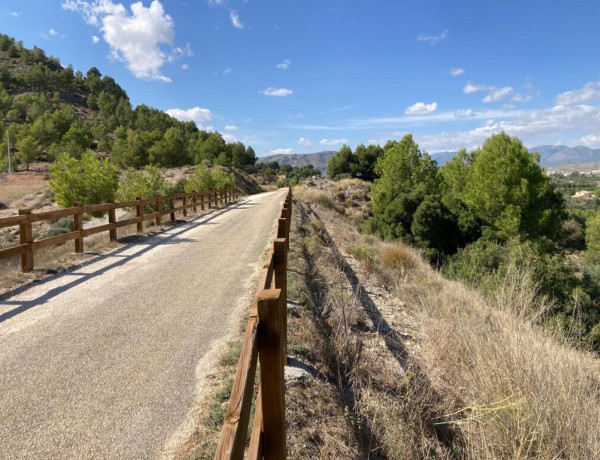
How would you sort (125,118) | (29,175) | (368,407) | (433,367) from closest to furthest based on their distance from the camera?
(368,407), (433,367), (29,175), (125,118)

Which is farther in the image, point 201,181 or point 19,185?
point 19,185

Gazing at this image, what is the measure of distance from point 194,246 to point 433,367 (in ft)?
24.1

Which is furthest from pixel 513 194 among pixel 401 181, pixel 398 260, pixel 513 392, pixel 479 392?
pixel 513 392

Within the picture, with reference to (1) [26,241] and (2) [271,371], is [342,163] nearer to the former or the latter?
(1) [26,241]

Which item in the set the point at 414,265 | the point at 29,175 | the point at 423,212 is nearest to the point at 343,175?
the point at 423,212

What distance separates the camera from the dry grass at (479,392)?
116 inches

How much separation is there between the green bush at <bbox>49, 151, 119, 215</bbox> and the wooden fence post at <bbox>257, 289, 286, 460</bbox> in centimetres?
1849

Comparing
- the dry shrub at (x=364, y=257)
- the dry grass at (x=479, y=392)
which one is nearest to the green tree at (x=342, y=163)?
the dry shrub at (x=364, y=257)

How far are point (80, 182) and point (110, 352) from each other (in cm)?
1633

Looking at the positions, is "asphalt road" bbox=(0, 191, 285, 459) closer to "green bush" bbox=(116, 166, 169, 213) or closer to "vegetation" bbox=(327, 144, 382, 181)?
"green bush" bbox=(116, 166, 169, 213)

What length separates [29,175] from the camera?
57.7 metres

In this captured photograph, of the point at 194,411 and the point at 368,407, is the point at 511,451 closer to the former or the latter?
the point at 368,407

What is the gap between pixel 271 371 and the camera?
204cm

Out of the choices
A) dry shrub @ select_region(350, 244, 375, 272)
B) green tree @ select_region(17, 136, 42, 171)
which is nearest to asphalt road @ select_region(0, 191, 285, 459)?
dry shrub @ select_region(350, 244, 375, 272)
